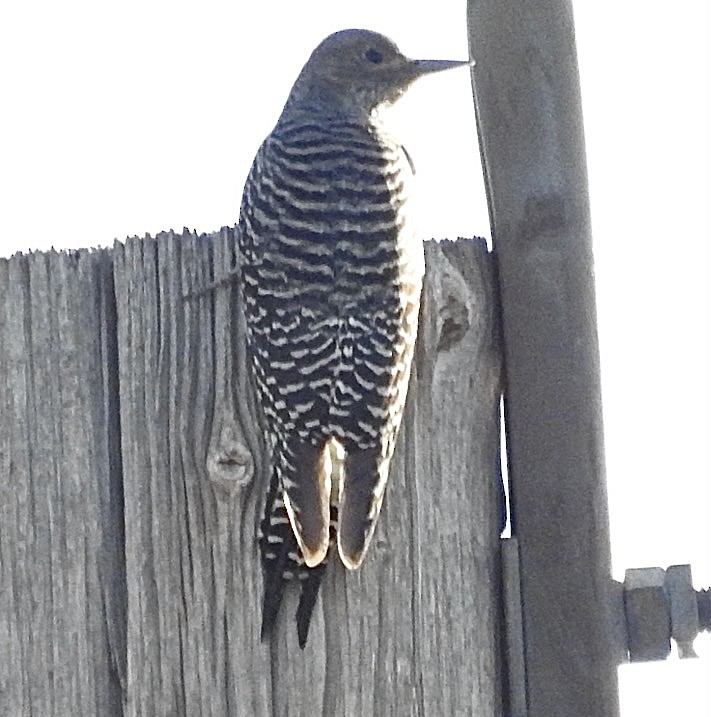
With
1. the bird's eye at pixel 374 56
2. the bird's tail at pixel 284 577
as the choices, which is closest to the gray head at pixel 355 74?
the bird's eye at pixel 374 56

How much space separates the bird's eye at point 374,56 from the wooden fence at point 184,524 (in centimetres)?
208

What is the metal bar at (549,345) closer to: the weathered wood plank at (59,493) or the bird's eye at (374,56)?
the weathered wood plank at (59,493)

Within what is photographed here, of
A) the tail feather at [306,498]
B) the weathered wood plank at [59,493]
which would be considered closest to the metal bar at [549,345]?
the tail feather at [306,498]

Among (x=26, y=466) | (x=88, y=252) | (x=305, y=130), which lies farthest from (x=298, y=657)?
(x=305, y=130)

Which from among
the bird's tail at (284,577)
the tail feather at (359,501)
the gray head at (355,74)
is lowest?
the bird's tail at (284,577)

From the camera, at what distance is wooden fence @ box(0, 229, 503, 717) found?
232 centimetres

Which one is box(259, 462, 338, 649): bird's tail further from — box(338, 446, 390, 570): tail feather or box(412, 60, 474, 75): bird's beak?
box(412, 60, 474, 75): bird's beak

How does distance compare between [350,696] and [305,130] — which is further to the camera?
[305,130]

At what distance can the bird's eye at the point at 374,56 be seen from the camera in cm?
440

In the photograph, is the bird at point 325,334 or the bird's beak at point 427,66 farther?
the bird's beak at point 427,66

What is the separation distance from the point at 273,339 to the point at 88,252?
0.36 metres

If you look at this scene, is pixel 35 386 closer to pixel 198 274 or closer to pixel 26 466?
pixel 26 466

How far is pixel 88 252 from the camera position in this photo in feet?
8.03

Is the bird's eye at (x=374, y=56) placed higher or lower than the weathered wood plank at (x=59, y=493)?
higher
